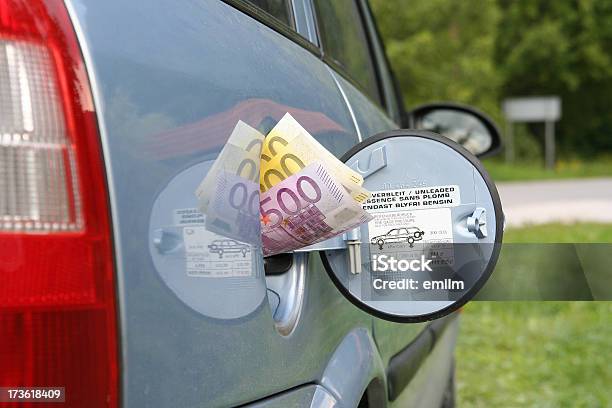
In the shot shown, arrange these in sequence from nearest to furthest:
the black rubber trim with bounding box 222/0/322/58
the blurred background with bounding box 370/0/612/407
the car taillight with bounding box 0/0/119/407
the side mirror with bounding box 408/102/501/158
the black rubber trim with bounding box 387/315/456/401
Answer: the car taillight with bounding box 0/0/119/407 < the black rubber trim with bounding box 222/0/322/58 < the black rubber trim with bounding box 387/315/456/401 < the side mirror with bounding box 408/102/501/158 < the blurred background with bounding box 370/0/612/407

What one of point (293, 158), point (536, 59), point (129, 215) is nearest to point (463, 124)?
point (293, 158)

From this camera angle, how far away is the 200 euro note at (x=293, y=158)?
1423mm

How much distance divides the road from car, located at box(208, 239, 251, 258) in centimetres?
1213

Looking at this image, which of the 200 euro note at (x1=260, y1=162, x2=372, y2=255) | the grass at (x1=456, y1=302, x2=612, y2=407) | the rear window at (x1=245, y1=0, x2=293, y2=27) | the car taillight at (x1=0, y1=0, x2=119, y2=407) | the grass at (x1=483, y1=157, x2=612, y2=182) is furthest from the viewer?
the grass at (x1=483, y1=157, x2=612, y2=182)

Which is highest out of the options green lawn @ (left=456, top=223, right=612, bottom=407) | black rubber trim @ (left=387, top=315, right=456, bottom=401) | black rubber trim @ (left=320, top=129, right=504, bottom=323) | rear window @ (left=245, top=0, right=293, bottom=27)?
rear window @ (left=245, top=0, right=293, bottom=27)

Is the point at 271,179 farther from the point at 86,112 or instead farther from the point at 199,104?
the point at 86,112

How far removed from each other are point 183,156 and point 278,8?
708 mm

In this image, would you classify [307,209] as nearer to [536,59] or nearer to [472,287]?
[472,287]

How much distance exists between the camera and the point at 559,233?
37.0ft

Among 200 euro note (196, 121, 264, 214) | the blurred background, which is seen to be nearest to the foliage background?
the blurred background

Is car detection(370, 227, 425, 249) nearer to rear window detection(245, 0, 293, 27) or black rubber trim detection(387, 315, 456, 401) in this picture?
rear window detection(245, 0, 293, 27)

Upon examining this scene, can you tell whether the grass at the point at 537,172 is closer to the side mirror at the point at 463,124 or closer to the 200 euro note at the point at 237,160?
the side mirror at the point at 463,124

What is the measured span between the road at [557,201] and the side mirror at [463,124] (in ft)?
30.8

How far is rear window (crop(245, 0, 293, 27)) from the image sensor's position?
1.70 m
